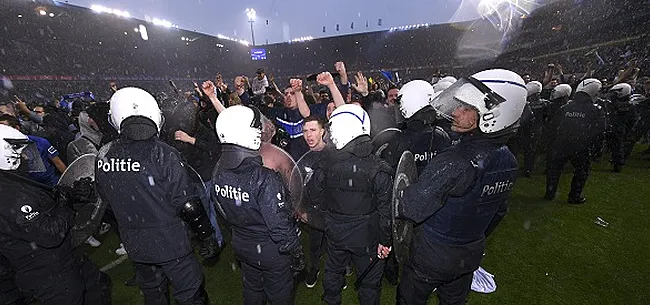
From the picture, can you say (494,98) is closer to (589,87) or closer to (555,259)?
(555,259)

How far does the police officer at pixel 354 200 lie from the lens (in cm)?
272

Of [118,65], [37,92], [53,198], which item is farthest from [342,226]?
[118,65]

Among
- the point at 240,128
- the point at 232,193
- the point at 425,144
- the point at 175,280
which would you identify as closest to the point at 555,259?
the point at 425,144

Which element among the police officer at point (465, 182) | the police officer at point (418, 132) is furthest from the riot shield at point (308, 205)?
the police officer at point (465, 182)

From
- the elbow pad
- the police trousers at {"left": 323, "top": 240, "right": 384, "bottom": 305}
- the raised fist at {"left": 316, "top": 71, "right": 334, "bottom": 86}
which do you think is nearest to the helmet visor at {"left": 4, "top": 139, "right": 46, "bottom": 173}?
the elbow pad

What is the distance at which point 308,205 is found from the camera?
3.63 m

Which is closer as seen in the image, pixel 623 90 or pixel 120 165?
pixel 120 165

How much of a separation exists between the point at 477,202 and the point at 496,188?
0.18m

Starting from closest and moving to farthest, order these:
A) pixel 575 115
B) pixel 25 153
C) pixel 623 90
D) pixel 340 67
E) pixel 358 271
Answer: pixel 25 153, pixel 358 271, pixel 340 67, pixel 575 115, pixel 623 90

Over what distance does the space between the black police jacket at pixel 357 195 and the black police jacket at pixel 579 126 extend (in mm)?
4595

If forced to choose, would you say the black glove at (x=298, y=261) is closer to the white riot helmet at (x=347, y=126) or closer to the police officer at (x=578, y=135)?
the white riot helmet at (x=347, y=126)

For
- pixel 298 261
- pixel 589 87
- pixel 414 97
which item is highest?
pixel 414 97

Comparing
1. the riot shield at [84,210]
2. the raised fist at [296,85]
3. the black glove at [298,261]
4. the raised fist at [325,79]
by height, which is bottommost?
the black glove at [298,261]

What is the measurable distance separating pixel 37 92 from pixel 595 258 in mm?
27310
